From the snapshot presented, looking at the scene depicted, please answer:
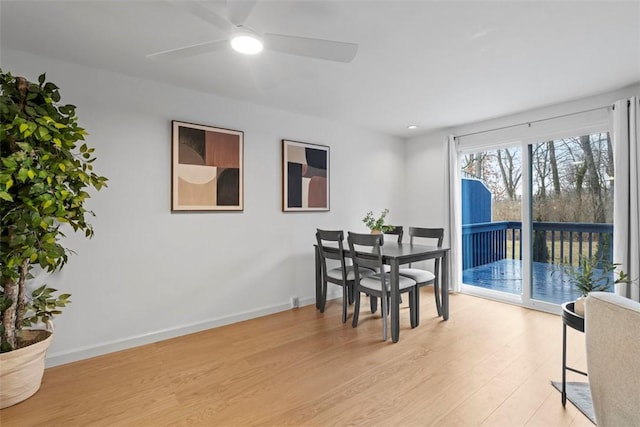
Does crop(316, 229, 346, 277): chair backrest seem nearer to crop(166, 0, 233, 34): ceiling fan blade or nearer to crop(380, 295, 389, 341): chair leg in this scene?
crop(380, 295, 389, 341): chair leg

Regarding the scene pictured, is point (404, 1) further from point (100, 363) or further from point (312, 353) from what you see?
point (100, 363)

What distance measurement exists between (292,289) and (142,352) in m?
1.63

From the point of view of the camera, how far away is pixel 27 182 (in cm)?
190

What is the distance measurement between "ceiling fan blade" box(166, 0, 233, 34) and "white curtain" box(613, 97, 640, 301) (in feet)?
11.5

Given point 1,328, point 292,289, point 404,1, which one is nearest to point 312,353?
point 292,289

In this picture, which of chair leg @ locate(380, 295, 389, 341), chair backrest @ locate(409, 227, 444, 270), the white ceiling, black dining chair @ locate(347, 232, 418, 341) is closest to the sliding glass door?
the white ceiling

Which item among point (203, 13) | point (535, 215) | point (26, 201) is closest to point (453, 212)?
point (535, 215)

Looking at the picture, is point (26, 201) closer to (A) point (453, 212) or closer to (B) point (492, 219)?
(A) point (453, 212)

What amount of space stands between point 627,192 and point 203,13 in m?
3.76

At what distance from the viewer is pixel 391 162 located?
493 centimetres

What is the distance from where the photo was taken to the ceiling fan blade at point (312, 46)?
5.60ft

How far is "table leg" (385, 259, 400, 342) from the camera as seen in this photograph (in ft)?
9.09

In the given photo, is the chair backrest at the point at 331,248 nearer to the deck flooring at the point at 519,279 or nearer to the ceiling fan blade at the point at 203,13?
the ceiling fan blade at the point at 203,13

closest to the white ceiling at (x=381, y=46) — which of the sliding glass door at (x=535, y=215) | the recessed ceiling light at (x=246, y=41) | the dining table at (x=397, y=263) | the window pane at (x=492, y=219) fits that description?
the recessed ceiling light at (x=246, y=41)
